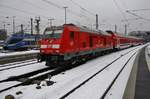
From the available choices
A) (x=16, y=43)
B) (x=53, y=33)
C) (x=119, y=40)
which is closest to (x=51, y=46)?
(x=53, y=33)

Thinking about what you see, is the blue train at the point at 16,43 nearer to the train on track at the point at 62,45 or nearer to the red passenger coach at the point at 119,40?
the red passenger coach at the point at 119,40

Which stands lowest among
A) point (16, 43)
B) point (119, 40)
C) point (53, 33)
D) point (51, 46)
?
point (51, 46)

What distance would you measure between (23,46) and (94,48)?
20.9m

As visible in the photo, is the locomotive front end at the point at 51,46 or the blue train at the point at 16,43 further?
the blue train at the point at 16,43

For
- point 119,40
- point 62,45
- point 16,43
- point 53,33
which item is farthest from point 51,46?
point 16,43

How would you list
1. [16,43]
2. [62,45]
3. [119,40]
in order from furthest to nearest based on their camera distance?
1. [16,43]
2. [119,40]
3. [62,45]

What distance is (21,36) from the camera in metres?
Result: 36.5

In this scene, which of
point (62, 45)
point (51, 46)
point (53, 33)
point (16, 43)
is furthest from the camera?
point (16, 43)

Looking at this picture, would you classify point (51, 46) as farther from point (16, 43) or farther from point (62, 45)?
point (16, 43)

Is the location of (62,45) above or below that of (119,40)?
below

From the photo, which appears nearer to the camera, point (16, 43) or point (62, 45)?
point (62, 45)

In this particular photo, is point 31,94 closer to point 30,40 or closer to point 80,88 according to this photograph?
point 80,88

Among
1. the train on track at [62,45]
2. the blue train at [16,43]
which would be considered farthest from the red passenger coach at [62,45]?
the blue train at [16,43]

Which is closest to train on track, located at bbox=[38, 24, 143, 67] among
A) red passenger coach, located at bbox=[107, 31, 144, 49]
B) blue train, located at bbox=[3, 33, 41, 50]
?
red passenger coach, located at bbox=[107, 31, 144, 49]
